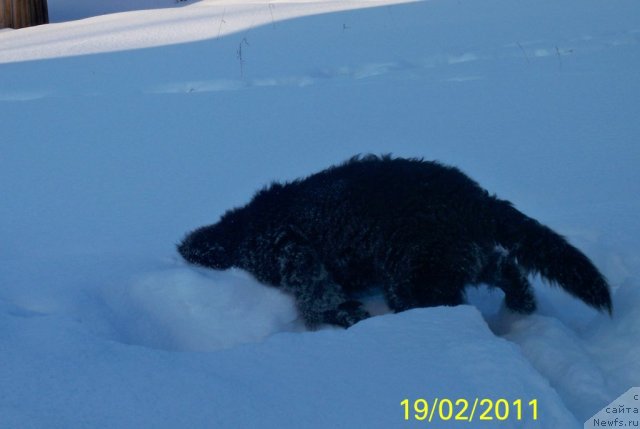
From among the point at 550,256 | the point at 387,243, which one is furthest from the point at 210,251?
the point at 550,256

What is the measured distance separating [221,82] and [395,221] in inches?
130

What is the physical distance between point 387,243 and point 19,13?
7.81 metres

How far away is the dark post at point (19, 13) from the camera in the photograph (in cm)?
906

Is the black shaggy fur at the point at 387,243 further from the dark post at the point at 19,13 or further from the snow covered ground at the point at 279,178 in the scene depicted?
the dark post at the point at 19,13

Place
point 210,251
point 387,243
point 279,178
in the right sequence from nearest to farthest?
point 387,243 < point 210,251 < point 279,178

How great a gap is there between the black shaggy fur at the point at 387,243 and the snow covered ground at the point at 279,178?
0.45 ft

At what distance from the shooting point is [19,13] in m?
9.15

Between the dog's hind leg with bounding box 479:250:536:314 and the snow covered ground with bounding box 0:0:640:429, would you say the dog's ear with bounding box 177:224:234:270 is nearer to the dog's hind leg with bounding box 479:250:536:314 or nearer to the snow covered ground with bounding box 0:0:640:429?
the snow covered ground with bounding box 0:0:640:429

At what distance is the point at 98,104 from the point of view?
214 inches

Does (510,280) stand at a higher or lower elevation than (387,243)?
lower

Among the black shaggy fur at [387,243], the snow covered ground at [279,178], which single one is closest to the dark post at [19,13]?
the snow covered ground at [279,178]

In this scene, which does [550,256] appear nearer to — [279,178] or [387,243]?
[387,243]

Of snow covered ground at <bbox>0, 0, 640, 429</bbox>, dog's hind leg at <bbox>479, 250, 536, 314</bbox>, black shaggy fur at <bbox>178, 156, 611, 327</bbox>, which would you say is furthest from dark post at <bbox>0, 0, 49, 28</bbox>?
dog's hind leg at <bbox>479, 250, 536, 314</bbox>

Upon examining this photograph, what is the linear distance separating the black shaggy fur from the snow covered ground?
0.14 m
